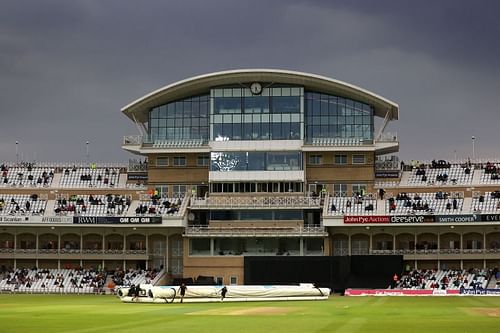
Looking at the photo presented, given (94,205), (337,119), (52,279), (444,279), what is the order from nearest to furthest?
(444,279), (52,279), (337,119), (94,205)

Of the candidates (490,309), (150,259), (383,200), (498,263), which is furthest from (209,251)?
(490,309)

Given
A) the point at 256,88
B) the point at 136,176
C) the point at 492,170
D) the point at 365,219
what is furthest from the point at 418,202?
the point at 136,176

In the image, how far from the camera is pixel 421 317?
41.1 m

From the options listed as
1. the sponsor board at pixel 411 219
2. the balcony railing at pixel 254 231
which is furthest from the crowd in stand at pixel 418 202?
the balcony railing at pixel 254 231

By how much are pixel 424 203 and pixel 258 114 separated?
18.9 meters

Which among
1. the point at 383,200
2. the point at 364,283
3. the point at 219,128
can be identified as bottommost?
the point at 364,283

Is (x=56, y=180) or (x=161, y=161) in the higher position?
(x=161, y=161)

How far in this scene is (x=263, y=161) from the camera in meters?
87.9

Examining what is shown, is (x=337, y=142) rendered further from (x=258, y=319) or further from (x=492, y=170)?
(x=258, y=319)

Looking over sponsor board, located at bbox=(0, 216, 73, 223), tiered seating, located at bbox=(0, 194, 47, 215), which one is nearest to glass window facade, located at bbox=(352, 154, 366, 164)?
sponsor board, located at bbox=(0, 216, 73, 223)

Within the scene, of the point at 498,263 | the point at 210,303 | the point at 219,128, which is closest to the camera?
the point at 210,303

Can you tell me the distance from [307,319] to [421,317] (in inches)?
225

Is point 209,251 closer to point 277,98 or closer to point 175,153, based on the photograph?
point 175,153

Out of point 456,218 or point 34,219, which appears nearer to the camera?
point 456,218
